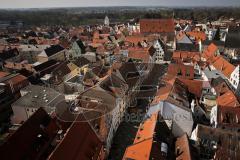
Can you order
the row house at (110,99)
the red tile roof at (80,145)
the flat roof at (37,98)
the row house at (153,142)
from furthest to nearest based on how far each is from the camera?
the flat roof at (37,98), the row house at (110,99), the row house at (153,142), the red tile roof at (80,145)

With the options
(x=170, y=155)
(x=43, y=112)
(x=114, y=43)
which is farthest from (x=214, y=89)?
(x=114, y=43)

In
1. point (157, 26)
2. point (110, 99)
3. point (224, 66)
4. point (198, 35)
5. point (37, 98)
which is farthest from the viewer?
point (157, 26)

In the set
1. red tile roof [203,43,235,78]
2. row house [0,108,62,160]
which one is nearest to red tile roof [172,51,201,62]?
red tile roof [203,43,235,78]

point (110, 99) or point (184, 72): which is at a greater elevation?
point (110, 99)

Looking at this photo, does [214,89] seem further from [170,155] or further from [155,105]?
[170,155]

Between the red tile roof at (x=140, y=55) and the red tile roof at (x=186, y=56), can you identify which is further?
the red tile roof at (x=186, y=56)

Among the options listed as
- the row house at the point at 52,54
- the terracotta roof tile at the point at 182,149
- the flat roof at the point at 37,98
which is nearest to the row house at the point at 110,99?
the flat roof at the point at 37,98

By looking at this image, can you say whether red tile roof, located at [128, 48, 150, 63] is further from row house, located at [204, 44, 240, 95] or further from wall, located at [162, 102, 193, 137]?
wall, located at [162, 102, 193, 137]

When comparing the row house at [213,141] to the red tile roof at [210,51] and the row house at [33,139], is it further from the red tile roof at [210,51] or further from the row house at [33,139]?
the red tile roof at [210,51]

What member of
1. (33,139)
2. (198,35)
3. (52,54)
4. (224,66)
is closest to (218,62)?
(224,66)

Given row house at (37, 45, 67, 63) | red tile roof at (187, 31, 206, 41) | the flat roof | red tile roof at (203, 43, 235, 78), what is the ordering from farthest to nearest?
red tile roof at (187, 31, 206, 41)
row house at (37, 45, 67, 63)
red tile roof at (203, 43, 235, 78)
the flat roof

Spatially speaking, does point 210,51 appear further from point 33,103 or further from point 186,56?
point 33,103
